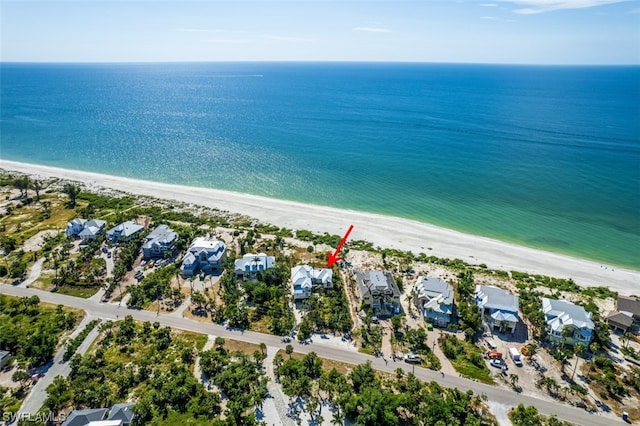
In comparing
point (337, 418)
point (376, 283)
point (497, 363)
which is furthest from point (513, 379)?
point (337, 418)

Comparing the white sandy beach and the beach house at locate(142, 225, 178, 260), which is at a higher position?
the white sandy beach

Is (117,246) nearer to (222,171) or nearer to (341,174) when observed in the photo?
(222,171)

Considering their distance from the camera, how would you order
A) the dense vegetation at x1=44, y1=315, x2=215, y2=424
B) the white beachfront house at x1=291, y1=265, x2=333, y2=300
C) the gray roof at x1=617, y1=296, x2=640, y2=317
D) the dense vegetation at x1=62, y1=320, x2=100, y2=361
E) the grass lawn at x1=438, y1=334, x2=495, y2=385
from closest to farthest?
the dense vegetation at x1=44, y1=315, x2=215, y2=424, the grass lawn at x1=438, y1=334, x2=495, y2=385, the dense vegetation at x1=62, y1=320, x2=100, y2=361, the gray roof at x1=617, y1=296, x2=640, y2=317, the white beachfront house at x1=291, y1=265, x2=333, y2=300

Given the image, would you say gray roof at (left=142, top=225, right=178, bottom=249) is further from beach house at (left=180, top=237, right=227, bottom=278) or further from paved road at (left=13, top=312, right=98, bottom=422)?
paved road at (left=13, top=312, right=98, bottom=422)

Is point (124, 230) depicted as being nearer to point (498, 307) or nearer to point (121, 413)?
point (121, 413)

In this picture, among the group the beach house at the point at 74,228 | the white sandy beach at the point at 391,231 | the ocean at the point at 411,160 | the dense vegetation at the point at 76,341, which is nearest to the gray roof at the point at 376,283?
the white sandy beach at the point at 391,231

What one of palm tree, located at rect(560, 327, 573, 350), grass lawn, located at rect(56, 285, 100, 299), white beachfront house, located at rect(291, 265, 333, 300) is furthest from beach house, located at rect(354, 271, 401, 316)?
grass lawn, located at rect(56, 285, 100, 299)

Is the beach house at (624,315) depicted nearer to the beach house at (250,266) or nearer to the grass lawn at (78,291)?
the beach house at (250,266)
